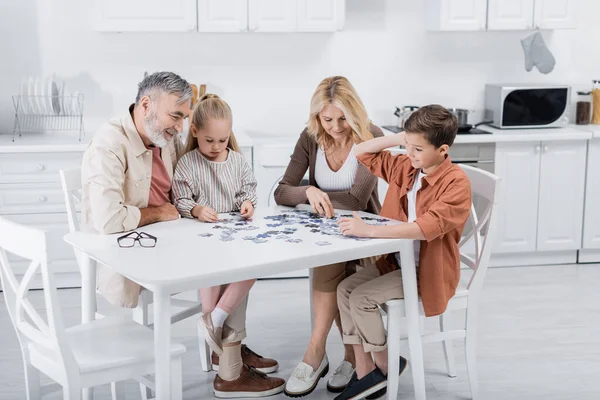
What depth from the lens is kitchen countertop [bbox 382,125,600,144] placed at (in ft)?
15.2

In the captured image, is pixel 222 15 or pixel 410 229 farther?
pixel 222 15

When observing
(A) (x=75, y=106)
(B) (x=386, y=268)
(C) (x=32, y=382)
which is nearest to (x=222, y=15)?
(A) (x=75, y=106)

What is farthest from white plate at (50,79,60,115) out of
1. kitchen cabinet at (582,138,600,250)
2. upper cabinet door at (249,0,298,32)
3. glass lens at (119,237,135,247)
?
kitchen cabinet at (582,138,600,250)

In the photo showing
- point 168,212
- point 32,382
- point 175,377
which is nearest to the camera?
point 175,377

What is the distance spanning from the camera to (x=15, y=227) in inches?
89.9

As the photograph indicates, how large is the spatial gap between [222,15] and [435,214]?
87.7 inches

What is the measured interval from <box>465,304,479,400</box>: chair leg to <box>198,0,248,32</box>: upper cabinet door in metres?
2.20

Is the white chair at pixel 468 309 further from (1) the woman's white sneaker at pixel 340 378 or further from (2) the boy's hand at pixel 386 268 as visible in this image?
(1) the woman's white sneaker at pixel 340 378

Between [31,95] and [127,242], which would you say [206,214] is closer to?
[127,242]

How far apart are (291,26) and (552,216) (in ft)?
6.18

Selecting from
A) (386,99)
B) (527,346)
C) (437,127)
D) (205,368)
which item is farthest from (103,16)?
(527,346)

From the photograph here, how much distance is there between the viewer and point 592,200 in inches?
192

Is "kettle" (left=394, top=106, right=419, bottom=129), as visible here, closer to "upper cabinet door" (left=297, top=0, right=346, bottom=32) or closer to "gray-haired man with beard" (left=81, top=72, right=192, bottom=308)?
"upper cabinet door" (left=297, top=0, right=346, bottom=32)

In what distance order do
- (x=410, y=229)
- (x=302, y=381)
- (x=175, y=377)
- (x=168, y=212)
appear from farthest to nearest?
(x=302, y=381)
(x=168, y=212)
(x=410, y=229)
(x=175, y=377)
